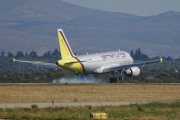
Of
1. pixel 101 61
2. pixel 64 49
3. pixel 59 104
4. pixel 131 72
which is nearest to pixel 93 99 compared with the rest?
pixel 59 104

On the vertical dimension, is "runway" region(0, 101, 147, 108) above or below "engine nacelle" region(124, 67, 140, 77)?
below

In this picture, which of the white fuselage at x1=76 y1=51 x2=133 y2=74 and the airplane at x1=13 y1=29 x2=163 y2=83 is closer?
the airplane at x1=13 y1=29 x2=163 y2=83

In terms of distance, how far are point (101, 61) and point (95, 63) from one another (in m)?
1.09

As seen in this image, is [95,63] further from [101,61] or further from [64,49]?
[64,49]

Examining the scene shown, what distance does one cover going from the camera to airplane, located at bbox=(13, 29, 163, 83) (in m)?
108

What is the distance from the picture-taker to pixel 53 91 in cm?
8456

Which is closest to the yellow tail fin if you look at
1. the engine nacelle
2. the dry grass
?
the engine nacelle

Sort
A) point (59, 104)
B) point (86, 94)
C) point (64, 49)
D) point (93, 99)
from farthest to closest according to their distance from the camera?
1. point (64, 49)
2. point (86, 94)
3. point (93, 99)
4. point (59, 104)

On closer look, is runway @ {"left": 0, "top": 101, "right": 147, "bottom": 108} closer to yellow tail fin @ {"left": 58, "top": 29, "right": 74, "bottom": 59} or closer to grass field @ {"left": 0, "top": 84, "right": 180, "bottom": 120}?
grass field @ {"left": 0, "top": 84, "right": 180, "bottom": 120}

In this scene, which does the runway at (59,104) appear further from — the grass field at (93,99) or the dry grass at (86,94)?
the dry grass at (86,94)

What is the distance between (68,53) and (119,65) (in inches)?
329

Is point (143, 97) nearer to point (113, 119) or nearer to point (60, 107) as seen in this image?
point (60, 107)

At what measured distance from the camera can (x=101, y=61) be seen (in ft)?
368

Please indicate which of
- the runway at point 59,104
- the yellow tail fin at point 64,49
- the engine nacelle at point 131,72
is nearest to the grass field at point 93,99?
the runway at point 59,104
